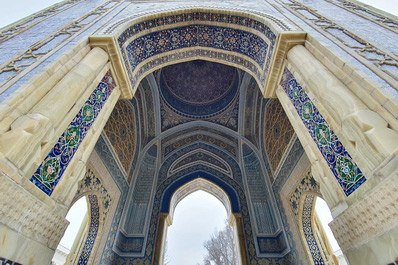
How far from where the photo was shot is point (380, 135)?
130cm

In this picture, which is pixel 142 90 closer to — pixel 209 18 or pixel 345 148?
pixel 209 18

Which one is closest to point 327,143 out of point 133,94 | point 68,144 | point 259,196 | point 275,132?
point 68,144

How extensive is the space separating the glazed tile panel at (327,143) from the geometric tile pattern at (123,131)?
3808mm

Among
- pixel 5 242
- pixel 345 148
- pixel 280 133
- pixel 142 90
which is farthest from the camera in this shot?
pixel 142 90

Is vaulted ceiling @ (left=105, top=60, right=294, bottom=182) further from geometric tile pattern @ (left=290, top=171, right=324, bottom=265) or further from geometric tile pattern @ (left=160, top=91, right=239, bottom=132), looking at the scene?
geometric tile pattern @ (left=290, top=171, right=324, bottom=265)

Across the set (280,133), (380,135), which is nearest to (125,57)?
(380,135)

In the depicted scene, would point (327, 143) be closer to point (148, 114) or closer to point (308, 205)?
point (308, 205)

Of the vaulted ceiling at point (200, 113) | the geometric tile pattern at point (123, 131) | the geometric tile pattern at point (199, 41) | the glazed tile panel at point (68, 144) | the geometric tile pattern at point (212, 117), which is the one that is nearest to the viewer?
the glazed tile panel at point (68, 144)

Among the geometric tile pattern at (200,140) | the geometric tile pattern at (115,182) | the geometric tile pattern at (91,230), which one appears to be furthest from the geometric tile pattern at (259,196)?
the geometric tile pattern at (91,230)

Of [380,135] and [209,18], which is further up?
[209,18]

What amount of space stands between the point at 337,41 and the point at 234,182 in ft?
14.3

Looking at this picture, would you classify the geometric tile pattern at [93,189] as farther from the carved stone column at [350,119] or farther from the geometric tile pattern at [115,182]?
the carved stone column at [350,119]

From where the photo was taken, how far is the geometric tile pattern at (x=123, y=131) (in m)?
4.71

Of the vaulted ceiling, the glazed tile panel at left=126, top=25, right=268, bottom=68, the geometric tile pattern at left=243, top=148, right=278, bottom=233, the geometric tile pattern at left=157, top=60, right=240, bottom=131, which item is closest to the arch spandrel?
the glazed tile panel at left=126, top=25, right=268, bottom=68
